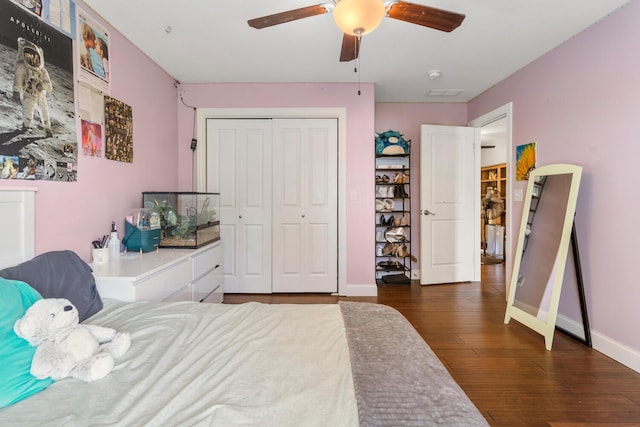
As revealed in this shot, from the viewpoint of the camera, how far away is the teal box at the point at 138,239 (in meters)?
2.28

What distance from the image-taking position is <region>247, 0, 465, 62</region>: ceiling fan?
4.43ft

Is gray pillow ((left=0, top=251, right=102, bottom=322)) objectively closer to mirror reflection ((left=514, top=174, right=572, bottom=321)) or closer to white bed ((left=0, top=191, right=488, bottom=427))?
white bed ((left=0, top=191, right=488, bottom=427))

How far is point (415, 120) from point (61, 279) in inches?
159

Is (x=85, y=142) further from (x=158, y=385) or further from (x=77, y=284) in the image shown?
(x=158, y=385)

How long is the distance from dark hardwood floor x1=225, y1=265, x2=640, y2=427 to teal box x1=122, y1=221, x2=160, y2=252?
7.55ft

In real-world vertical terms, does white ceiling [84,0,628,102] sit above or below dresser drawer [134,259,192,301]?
above

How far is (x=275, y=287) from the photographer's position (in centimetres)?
352

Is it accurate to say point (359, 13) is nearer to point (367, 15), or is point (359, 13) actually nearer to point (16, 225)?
point (367, 15)

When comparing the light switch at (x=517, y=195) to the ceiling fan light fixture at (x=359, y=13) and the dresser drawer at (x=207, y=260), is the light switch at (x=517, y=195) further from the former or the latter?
the dresser drawer at (x=207, y=260)

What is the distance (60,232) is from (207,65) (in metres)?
1.99

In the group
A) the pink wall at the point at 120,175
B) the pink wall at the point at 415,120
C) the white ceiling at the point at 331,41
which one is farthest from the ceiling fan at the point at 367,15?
the pink wall at the point at 415,120

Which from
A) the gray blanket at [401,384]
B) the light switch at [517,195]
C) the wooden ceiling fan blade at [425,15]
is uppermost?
the wooden ceiling fan blade at [425,15]

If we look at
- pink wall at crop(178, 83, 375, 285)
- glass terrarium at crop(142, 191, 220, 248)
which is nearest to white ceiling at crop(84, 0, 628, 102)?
pink wall at crop(178, 83, 375, 285)

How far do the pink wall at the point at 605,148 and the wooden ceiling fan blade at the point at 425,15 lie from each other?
1416 mm
